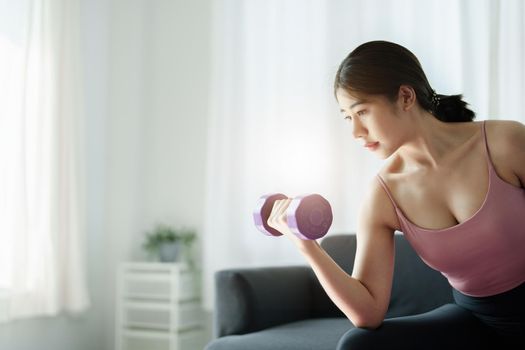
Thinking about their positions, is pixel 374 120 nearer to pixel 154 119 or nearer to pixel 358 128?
pixel 358 128

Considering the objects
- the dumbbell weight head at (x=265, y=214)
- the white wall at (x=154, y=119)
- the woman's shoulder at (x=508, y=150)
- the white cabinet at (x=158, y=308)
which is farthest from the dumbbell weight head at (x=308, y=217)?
the white wall at (x=154, y=119)

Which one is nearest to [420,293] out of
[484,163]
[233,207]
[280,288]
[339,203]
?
[280,288]

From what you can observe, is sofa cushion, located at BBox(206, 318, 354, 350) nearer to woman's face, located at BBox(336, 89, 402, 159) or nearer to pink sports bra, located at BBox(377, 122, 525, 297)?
pink sports bra, located at BBox(377, 122, 525, 297)

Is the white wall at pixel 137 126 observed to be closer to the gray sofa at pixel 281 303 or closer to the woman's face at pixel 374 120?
the gray sofa at pixel 281 303

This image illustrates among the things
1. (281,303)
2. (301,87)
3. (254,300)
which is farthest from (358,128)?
(301,87)

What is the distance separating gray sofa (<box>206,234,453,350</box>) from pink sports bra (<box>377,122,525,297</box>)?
2.43ft

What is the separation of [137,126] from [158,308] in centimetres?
115

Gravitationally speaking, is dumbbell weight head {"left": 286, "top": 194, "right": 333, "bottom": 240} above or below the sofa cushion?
above

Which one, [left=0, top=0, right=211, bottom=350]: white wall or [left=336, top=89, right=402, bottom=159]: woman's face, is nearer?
[left=336, top=89, right=402, bottom=159]: woman's face

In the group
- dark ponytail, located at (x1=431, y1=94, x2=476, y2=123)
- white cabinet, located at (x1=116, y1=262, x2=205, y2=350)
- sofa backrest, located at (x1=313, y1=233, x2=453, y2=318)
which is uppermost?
dark ponytail, located at (x1=431, y1=94, x2=476, y2=123)

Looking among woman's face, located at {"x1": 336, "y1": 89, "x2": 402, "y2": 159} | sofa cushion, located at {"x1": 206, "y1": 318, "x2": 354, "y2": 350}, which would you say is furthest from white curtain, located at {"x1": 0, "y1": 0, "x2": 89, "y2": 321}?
woman's face, located at {"x1": 336, "y1": 89, "x2": 402, "y2": 159}

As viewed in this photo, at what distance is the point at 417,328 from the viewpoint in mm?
1345

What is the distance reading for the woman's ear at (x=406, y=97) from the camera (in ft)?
4.80

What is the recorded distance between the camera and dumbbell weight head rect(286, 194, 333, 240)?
131 cm
